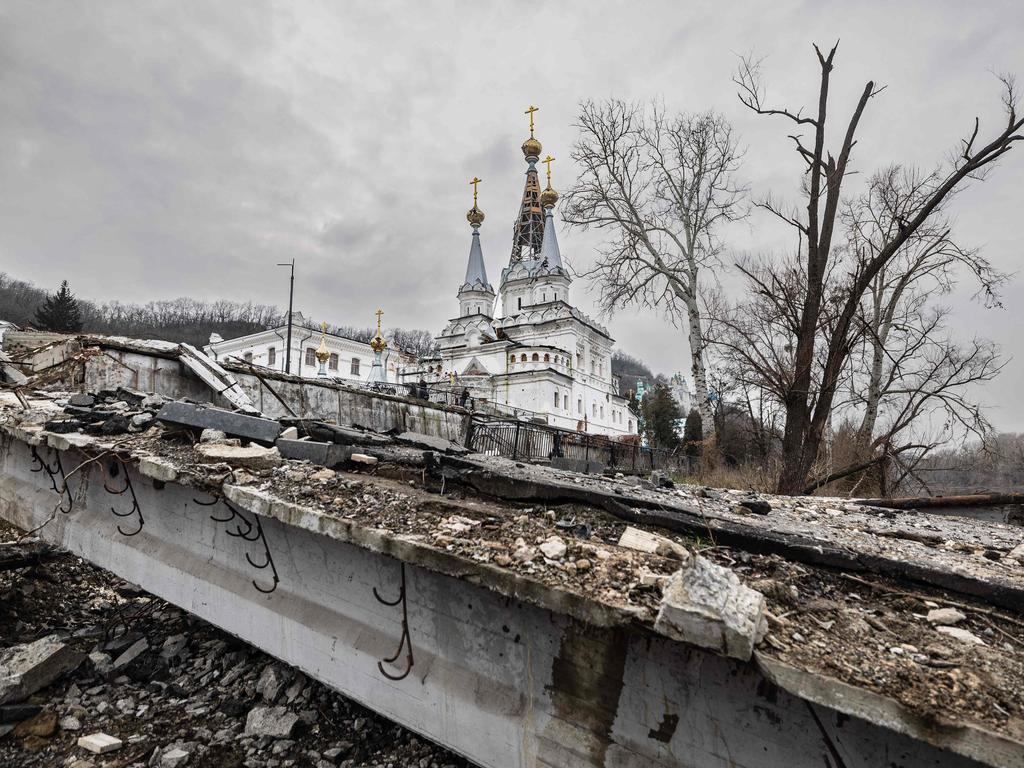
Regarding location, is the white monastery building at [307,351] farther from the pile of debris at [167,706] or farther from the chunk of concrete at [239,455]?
the chunk of concrete at [239,455]

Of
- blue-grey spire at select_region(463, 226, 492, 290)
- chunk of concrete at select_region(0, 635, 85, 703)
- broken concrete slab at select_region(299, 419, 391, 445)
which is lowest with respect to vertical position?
chunk of concrete at select_region(0, 635, 85, 703)

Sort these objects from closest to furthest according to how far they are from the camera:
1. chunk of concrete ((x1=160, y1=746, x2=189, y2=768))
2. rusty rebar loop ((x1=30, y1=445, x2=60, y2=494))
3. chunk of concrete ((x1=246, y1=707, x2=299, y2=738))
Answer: chunk of concrete ((x1=160, y1=746, x2=189, y2=768))
chunk of concrete ((x1=246, y1=707, x2=299, y2=738))
rusty rebar loop ((x1=30, y1=445, x2=60, y2=494))

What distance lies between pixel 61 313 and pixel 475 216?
34.6 metres

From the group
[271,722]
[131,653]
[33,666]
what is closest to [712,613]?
[271,722]

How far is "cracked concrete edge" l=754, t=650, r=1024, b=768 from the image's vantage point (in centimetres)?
111

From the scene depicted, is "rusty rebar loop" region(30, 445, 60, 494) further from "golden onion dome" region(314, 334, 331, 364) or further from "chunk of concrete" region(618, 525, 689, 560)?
"golden onion dome" region(314, 334, 331, 364)

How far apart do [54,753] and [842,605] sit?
12.9 ft

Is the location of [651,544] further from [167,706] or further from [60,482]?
[60,482]

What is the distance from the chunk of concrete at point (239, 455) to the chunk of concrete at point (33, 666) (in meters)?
1.63

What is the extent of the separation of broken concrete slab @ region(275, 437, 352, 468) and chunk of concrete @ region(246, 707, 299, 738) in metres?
1.47

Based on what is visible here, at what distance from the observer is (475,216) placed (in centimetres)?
5091

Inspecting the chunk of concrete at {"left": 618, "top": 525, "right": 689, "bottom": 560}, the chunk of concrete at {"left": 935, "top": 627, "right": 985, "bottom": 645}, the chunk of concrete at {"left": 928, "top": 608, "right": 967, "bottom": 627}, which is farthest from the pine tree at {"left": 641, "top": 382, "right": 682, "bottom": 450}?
the chunk of concrete at {"left": 935, "top": 627, "right": 985, "bottom": 645}

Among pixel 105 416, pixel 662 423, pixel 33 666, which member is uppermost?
pixel 662 423

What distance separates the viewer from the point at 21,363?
632 cm
